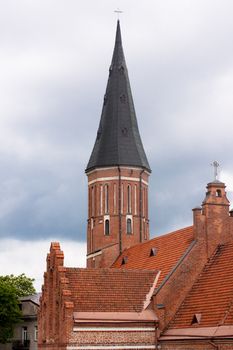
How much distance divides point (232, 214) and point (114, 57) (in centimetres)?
2934

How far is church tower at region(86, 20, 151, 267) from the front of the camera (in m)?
61.0

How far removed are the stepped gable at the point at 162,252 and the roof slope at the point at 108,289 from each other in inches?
50.7

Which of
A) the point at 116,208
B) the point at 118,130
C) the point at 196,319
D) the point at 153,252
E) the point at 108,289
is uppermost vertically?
→ the point at 118,130

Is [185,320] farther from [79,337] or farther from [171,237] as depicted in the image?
[171,237]

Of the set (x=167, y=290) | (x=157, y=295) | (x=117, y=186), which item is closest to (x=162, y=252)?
(x=167, y=290)

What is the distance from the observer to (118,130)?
63.0 metres

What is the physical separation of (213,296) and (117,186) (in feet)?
85.4

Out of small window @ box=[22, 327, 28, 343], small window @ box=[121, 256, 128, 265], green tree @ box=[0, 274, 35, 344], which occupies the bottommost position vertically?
small window @ box=[22, 327, 28, 343]

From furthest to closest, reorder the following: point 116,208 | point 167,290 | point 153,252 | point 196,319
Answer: point 116,208
point 153,252
point 167,290
point 196,319

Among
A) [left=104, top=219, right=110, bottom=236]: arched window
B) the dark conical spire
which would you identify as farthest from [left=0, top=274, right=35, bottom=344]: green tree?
the dark conical spire

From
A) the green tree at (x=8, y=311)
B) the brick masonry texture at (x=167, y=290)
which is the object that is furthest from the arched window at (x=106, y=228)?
the brick masonry texture at (x=167, y=290)

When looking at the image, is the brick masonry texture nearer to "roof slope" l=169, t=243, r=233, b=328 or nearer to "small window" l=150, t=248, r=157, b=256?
"roof slope" l=169, t=243, r=233, b=328

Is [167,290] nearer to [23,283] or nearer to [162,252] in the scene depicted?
[162,252]

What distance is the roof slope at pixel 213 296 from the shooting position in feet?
114
